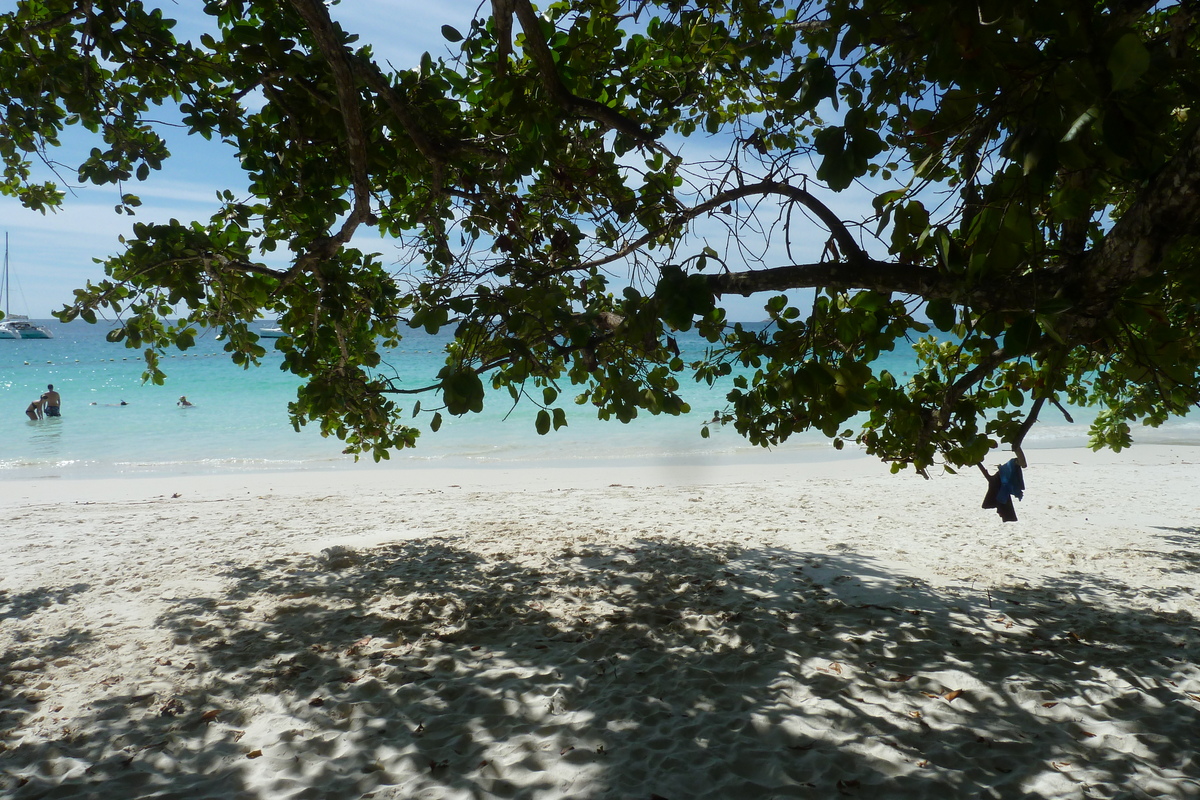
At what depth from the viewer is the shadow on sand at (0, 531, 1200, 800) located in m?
2.74

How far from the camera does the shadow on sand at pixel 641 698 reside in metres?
2.74

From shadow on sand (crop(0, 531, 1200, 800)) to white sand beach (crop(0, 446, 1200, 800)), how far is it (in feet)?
0.05

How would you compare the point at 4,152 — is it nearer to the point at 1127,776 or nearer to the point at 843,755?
the point at 843,755

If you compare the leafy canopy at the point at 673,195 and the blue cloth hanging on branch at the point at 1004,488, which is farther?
the blue cloth hanging on branch at the point at 1004,488

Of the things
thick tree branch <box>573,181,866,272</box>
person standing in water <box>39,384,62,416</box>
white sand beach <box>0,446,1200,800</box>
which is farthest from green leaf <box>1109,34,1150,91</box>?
person standing in water <box>39,384,62,416</box>

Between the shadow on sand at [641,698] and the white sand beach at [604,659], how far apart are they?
0.02m

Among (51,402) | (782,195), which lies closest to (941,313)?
(782,195)

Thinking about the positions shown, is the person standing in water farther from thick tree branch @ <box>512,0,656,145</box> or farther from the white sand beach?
thick tree branch @ <box>512,0,656,145</box>

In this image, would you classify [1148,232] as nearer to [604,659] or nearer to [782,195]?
[782,195]

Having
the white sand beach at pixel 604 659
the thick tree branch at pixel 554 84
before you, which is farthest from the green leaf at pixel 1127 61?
the thick tree branch at pixel 554 84

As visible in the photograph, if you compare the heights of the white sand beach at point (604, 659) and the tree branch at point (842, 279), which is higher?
the tree branch at point (842, 279)

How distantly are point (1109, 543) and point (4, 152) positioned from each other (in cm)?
976

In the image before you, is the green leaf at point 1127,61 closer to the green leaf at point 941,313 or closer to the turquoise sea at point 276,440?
the green leaf at point 941,313

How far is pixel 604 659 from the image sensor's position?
12.7 feet
